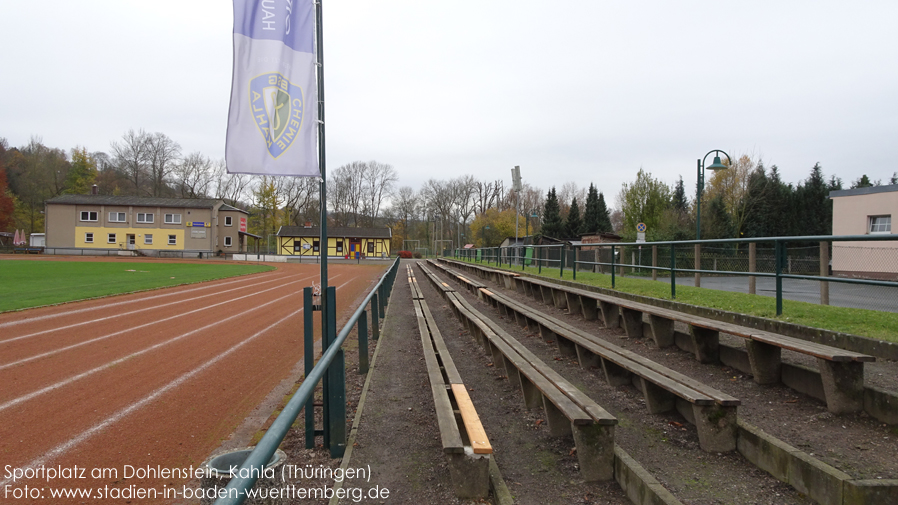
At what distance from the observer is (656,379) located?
151 inches

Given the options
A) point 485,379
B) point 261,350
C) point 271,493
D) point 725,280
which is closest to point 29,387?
point 261,350

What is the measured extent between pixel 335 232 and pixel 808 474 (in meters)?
70.7

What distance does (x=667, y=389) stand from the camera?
364 centimetres

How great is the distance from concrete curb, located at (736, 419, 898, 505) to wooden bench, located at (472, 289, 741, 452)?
0.43 ft

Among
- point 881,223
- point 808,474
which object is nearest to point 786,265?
point 808,474

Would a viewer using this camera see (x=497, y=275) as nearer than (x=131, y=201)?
Yes

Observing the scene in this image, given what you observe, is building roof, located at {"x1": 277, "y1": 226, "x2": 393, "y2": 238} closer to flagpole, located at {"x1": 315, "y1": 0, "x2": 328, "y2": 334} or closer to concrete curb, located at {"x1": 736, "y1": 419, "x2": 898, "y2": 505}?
flagpole, located at {"x1": 315, "y1": 0, "x2": 328, "y2": 334}

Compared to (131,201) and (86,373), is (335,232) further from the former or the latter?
(86,373)

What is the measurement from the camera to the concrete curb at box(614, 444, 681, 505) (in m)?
2.72

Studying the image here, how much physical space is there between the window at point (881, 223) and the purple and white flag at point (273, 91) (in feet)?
89.9

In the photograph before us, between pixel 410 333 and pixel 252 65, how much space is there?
5.75 metres

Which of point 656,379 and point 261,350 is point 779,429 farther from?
point 261,350

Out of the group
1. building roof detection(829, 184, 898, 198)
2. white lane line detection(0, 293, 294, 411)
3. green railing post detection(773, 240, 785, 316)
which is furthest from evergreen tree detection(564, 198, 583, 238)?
green railing post detection(773, 240, 785, 316)

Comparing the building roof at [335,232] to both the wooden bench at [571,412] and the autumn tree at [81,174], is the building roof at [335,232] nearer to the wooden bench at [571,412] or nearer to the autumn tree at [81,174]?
the autumn tree at [81,174]
